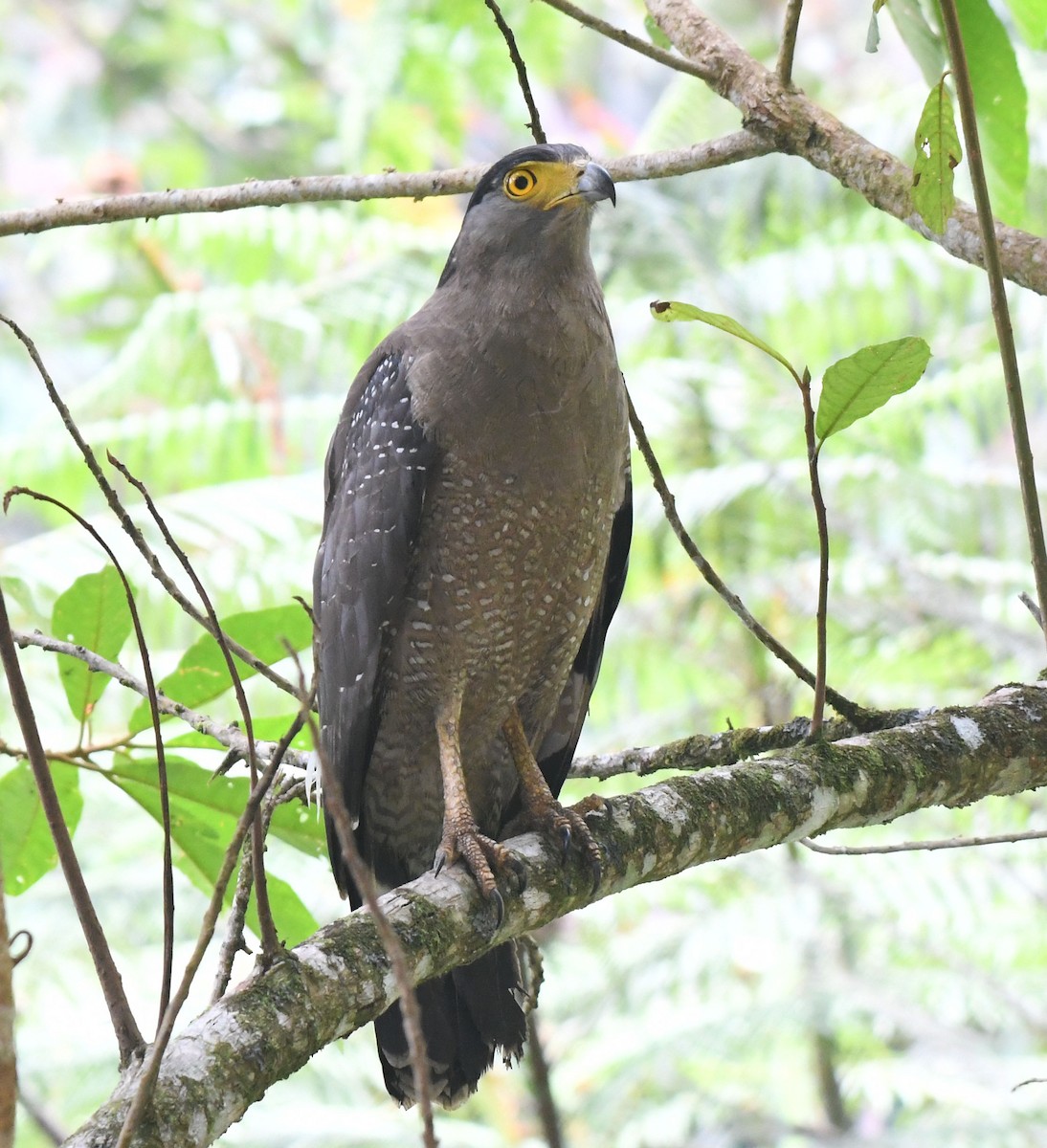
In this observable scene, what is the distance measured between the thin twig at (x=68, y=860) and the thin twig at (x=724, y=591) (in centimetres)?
135

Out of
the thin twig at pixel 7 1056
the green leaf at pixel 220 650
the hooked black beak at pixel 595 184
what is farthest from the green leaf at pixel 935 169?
the thin twig at pixel 7 1056

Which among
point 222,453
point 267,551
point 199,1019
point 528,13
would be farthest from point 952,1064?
point 528,13

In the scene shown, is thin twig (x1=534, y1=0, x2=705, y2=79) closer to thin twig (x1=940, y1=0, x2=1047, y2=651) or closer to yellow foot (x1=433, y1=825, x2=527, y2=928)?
thin twig (x1=940, y1=0, x2=1047, y2=651)

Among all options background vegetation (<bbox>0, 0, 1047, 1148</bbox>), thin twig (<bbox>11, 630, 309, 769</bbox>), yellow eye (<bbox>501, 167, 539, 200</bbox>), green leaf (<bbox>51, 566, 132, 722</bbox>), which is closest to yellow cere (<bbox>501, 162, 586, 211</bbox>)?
yellow eye (<bbox>501, 167, 539, 200</bbox>)

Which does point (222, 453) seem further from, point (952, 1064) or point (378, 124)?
point (952, 1064)

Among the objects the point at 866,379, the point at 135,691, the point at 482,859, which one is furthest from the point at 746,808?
the point at 135,691

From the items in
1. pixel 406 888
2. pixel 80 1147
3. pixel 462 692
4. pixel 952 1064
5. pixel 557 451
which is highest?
pixel 557 451

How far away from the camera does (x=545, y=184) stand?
321 cm

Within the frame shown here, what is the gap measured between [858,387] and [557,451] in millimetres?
938

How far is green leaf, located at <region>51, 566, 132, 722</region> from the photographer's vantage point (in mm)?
2656

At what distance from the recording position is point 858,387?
2.26 metres

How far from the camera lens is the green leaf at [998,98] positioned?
2.43 m

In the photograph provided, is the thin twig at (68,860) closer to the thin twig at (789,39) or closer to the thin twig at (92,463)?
the thin twig at (92,463)

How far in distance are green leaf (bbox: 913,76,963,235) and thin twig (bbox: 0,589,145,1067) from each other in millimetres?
1643
